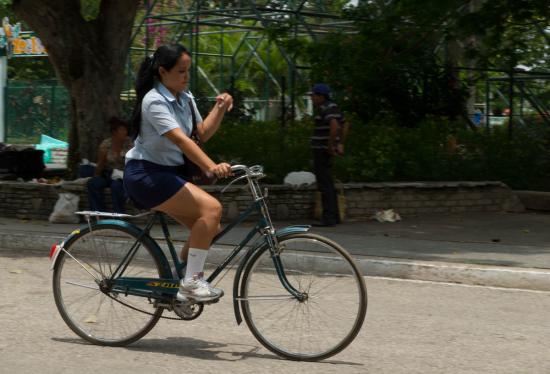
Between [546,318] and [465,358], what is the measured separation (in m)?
1.67

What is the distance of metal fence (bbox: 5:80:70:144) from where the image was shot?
92.8ft

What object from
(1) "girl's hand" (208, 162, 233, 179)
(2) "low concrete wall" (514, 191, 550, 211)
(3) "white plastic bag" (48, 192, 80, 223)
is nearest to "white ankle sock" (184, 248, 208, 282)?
(1) "girl's hand" (208, 162, 233, 179)

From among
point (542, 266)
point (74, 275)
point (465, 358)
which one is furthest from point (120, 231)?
point (542, 266)

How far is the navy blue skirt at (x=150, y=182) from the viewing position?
608 centimetres

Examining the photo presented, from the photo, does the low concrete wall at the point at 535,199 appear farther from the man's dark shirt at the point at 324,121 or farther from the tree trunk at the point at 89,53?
the tree trunk at the point at 89,53

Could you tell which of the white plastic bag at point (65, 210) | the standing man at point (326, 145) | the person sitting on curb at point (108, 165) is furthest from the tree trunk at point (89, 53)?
the standing man at point (326, 145)

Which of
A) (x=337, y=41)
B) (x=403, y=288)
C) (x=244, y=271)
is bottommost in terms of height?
(x=403, y=288)

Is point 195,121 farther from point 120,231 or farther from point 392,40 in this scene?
point 392,40

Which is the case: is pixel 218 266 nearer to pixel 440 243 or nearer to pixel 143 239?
pixel 143 239

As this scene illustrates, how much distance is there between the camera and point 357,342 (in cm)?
662

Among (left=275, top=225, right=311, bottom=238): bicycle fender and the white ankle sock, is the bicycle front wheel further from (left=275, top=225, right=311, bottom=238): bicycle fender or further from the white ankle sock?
the white ankle sock

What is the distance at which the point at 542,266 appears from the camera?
9422mm

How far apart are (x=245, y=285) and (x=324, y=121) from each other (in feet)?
21.2

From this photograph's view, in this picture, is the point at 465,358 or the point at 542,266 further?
the point at 542,266
